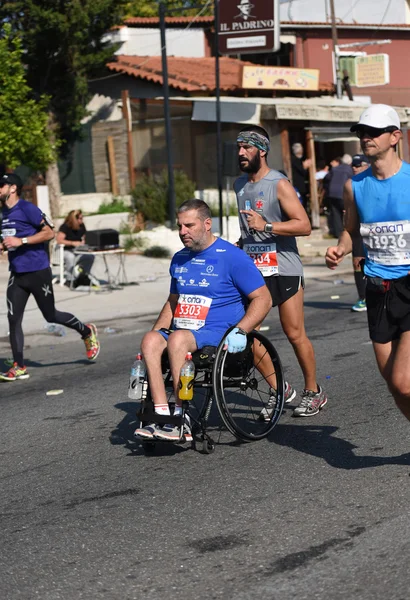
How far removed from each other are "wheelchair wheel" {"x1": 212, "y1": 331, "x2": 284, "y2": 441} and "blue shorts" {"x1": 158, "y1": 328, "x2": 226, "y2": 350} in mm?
160

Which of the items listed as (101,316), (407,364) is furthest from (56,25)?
(407,364)

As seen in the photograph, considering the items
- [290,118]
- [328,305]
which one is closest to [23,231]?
[328,305]

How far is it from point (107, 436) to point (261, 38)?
19.8m

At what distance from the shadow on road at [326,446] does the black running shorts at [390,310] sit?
2.97 feet

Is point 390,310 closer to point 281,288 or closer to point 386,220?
point 386,220

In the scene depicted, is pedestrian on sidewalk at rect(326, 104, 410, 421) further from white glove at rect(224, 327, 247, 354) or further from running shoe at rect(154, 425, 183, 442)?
running shoe at rect(154, 425, 183, 442)

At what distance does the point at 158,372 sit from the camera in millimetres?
6180

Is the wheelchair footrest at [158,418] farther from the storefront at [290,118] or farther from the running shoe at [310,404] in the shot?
the storefront at [290,118]

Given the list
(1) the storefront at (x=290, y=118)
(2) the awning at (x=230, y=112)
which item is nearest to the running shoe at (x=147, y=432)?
(1) the storefront at (x=290, y=118)

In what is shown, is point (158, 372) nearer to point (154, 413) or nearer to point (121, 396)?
point (154, 413)

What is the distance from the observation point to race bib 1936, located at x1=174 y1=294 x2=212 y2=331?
252 inches

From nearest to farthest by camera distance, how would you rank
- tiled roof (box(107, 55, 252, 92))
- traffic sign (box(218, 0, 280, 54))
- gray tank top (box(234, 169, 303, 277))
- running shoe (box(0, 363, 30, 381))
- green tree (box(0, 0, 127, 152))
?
gray tank top (box(234, 169, 303, 277)), running shoe (box(0, 363, 30, 381)), green tree (box(0, 0, 127, 152)), traffic sign (box(218, 0, 280, 54)), tiled roof (box(107, 55, 252, 92))

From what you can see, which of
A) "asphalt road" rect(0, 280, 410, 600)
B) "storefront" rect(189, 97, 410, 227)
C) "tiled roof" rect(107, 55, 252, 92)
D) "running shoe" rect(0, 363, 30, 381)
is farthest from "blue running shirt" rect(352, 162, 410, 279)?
"tiled roof" rect(107, 55, 252, 92)

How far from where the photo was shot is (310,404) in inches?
286
